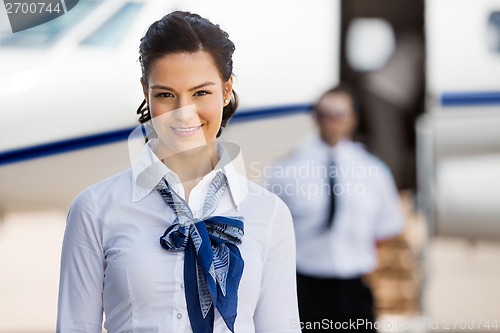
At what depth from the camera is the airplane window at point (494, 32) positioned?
385 centimetres

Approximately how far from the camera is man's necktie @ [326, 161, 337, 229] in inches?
125

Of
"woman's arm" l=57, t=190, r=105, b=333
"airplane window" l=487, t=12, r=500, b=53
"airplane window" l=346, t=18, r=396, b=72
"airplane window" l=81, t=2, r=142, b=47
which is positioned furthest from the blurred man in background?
"woman's arm" l=57, t=190, r=105, b=333

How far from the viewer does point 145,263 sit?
1.88m

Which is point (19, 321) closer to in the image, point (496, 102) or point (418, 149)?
point (418, 149)

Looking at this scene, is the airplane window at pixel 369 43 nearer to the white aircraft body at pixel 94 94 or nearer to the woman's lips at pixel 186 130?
the white aircraft body at pixel 94 94

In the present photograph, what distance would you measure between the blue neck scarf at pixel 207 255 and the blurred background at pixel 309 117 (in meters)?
0.66

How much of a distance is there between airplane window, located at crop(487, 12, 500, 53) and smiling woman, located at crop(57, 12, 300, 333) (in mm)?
2044

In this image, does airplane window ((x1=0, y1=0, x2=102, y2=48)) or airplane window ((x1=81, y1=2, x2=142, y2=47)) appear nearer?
airplane window ((x1=0, y1=0, x2=102, y2=48))

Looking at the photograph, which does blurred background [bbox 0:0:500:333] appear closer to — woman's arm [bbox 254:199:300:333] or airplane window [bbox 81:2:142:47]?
airplane window [bbox 81:2:142:47]

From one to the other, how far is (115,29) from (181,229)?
135 centimetres

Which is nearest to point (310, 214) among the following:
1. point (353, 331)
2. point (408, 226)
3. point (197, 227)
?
point (353, 331)

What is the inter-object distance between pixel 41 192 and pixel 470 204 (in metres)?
1.70

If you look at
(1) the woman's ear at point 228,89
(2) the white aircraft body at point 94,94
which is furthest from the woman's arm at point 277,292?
(2) the white aircraft body at point 94,94

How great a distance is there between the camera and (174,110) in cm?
201
